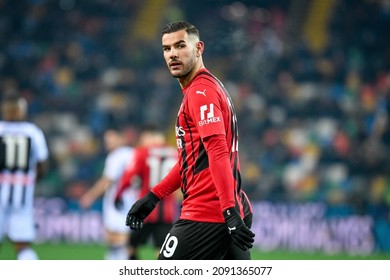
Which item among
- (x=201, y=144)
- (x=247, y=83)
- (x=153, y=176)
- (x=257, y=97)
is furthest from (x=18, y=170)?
(x=247, y=83)

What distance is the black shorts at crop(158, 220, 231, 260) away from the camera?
4.24 m

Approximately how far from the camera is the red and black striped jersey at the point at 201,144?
13.6 ft

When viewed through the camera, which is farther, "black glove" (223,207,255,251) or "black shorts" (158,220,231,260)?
"black shorts" (158,220,231,260)

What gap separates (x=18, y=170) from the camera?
323 inches

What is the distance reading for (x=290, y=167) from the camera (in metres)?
15.6

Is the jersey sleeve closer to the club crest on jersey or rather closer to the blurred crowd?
the club crest on jersey

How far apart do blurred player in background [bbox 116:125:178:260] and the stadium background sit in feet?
10.7

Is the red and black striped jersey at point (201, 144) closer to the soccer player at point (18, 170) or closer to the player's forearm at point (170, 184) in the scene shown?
the player's forearm at point (170, 184)

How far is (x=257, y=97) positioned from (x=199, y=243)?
13127 millimetres

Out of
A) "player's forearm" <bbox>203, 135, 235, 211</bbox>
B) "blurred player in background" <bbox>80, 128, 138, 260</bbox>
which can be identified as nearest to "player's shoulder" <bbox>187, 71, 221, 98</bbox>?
"player's forearm" <bbox>203, 135, 235, 211</bbox>

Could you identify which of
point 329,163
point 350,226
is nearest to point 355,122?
point 329,163

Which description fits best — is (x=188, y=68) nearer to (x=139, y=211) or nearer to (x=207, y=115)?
(x=207, y=115)
